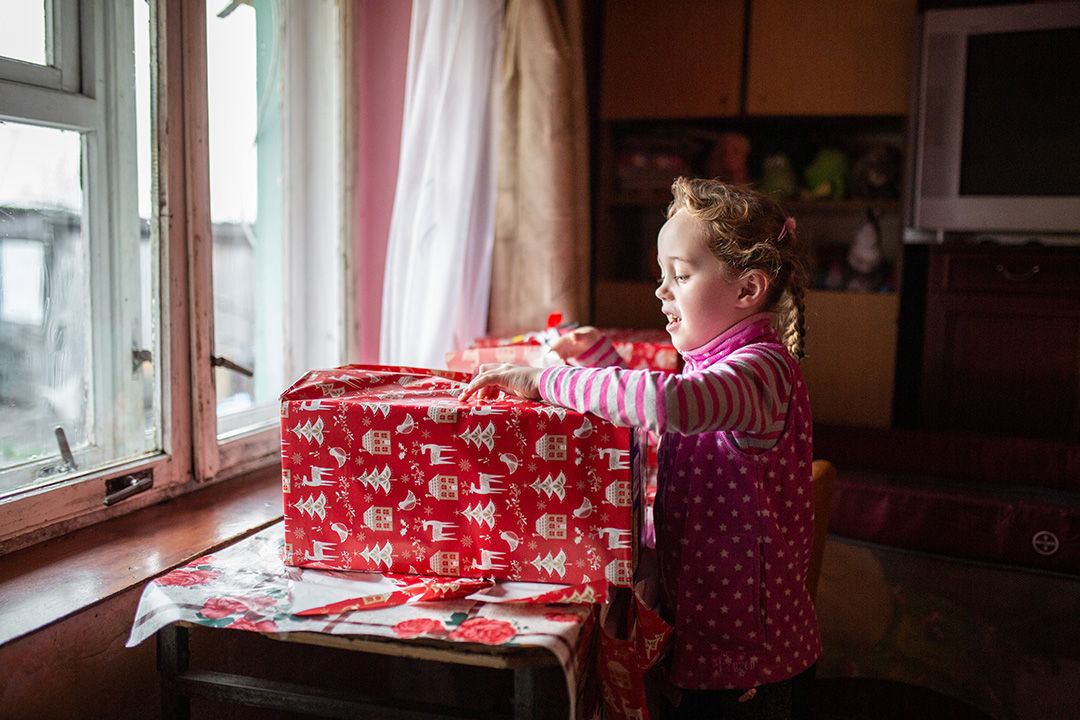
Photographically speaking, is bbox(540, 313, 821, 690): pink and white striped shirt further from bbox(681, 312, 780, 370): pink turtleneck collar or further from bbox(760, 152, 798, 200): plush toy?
bbox(760, 152, 798, 200): plush toy

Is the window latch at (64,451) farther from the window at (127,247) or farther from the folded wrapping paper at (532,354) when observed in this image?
the folded wrapping paper at (532,354)

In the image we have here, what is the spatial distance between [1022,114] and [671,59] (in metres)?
0.93

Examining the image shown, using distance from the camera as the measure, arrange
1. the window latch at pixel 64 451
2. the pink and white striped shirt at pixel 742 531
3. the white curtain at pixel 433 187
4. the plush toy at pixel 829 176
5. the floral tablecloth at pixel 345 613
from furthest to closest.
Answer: the plush toy at pixel 829 176, the white curtain at pixel 433 187, the window latch at pixel 64 451, the pink and white striped shirt at pixel 742 531, the floral tablecloth at pixel 345 613

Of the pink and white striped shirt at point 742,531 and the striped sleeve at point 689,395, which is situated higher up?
the striped sleeve at point 689,395

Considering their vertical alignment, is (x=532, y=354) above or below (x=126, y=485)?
above

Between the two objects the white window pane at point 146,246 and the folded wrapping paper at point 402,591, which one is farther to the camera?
the white window pane at point 146,246

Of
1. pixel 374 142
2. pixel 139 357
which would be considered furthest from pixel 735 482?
pixel 374 142

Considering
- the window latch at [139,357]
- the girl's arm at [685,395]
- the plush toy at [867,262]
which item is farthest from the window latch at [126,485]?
the plush toy at [867,262]

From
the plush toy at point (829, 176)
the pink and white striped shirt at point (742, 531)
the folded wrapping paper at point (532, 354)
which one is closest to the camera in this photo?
the pink and white striped shirt at point (742, 531)

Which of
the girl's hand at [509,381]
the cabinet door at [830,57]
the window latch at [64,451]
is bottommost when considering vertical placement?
the window latch at [64,451]

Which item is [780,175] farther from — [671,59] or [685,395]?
[685,395]

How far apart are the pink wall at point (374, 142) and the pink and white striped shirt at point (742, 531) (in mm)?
1022

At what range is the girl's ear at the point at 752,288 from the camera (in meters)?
0.94

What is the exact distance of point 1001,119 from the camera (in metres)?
2.24
